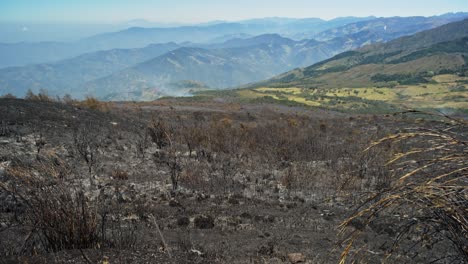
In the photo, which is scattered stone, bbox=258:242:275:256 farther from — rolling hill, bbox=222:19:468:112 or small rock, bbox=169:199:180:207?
rolling hill, bbox=222:19:468:112

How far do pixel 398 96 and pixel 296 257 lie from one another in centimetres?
11134

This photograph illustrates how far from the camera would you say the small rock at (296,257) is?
6156mm

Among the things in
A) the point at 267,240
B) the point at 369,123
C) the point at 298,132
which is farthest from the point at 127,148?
the point at 369,123

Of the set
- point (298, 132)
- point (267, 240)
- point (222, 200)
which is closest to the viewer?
point (267, 240)

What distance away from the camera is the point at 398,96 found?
10225 centimetres

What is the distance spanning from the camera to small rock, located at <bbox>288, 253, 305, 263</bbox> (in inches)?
242

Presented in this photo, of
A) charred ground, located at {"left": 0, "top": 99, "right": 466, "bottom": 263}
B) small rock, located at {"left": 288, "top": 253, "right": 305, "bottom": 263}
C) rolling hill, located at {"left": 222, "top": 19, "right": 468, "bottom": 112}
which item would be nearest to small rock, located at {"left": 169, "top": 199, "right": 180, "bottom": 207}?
charred ground, located at {"left": 0, "top": 99, "right": 466, "bottom": 263}

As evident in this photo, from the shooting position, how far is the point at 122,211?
798 cm

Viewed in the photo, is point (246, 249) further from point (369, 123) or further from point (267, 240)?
point (369, 123)

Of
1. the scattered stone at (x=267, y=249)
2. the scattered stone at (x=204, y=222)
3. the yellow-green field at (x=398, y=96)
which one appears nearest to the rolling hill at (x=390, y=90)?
the yellow-green field at (x=398, y=96)

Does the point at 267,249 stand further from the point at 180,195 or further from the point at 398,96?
the point at 398,96

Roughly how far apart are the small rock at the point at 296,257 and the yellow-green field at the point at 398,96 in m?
72.3

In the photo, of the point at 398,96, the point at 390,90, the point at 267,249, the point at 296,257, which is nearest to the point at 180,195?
the point at 267,249

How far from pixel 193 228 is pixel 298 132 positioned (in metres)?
14.3
